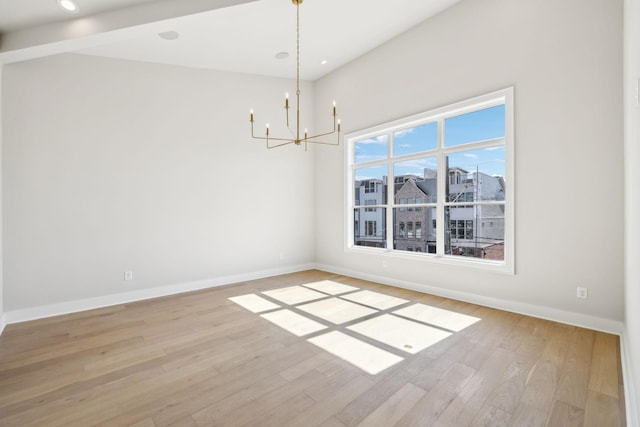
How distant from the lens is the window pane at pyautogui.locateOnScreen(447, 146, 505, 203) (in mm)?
3723

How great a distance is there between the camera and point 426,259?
432cm

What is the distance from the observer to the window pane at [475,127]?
12.2 ft

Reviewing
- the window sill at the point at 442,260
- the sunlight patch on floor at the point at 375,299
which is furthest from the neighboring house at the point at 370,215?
the sunlight patch on floor at the point at 375,299

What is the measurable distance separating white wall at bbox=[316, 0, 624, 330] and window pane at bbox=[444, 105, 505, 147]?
0.28 m

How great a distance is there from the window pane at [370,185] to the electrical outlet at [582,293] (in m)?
2.80

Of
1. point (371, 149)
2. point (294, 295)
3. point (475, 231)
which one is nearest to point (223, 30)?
point (371, 149)

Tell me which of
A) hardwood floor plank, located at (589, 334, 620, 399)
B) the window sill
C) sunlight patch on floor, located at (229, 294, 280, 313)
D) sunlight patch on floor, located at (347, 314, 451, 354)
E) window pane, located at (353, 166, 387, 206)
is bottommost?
sunlight patch on floor, located at (229, 294, 280, 313)

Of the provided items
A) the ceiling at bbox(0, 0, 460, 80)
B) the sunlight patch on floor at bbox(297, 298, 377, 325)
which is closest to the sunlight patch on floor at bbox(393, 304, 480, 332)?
the sunlight patch on floor at bbox(297, 298, 377, 325)

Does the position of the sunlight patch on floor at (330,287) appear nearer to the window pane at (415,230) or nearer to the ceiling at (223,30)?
the window pane at (415,230)

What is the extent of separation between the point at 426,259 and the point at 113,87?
4.97m

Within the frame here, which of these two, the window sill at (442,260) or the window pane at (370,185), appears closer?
the window sill at (442,260)

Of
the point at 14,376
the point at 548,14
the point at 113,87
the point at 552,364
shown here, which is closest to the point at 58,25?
the point at 113,87

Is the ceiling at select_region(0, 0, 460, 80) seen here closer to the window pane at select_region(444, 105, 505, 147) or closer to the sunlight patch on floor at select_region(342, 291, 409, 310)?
the window pane at select_region(444, 105, 505, 147)

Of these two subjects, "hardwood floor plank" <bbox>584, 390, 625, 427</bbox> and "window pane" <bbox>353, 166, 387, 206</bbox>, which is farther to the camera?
"window pane" <bbox>353, 166, 387, 206</bbox>
